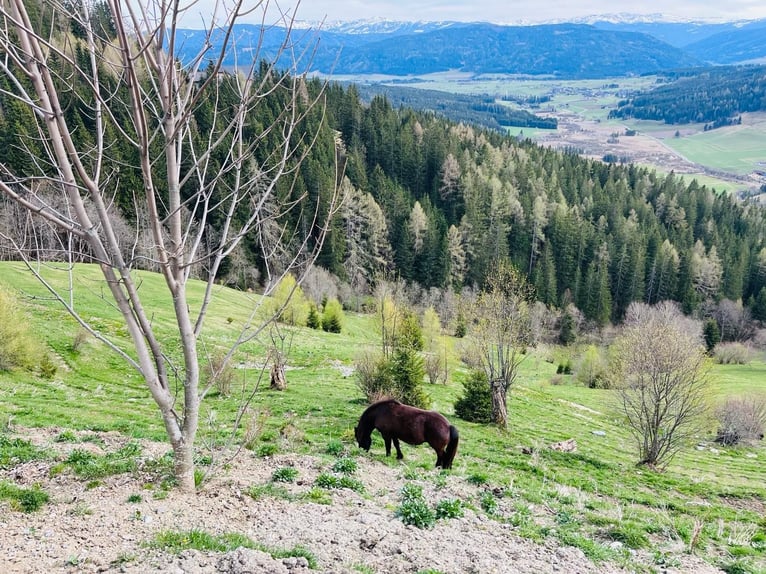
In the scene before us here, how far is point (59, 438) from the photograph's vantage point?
12.1 metres

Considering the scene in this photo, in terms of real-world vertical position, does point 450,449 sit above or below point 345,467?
below

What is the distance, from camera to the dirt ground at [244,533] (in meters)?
6.47

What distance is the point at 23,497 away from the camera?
7.53 meters

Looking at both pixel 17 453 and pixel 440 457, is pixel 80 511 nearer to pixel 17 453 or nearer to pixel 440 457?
pixel 17 453

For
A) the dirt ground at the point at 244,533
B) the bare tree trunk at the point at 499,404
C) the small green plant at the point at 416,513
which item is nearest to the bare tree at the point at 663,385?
the bare tree trunk at the point at 499,404

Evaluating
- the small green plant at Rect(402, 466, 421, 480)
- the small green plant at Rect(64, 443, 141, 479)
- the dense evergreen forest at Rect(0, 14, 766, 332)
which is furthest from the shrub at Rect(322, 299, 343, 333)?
the small green plant at Rect(64, 443, 141, 479)

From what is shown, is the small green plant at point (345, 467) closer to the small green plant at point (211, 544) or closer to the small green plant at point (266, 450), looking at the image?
the small green plant at point (266, 450)

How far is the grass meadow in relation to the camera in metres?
10.4

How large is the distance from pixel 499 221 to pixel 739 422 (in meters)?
59.8

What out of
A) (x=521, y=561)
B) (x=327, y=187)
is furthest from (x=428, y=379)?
(x=327, y=187)

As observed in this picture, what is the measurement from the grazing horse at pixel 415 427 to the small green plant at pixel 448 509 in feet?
11.5

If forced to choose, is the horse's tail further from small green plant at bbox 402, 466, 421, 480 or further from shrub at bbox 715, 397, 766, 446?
shrub at bbox 715, 397, 766, 446

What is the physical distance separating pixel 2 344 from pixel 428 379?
23249 millimetres

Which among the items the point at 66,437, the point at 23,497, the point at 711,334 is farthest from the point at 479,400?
the point at 711,334
